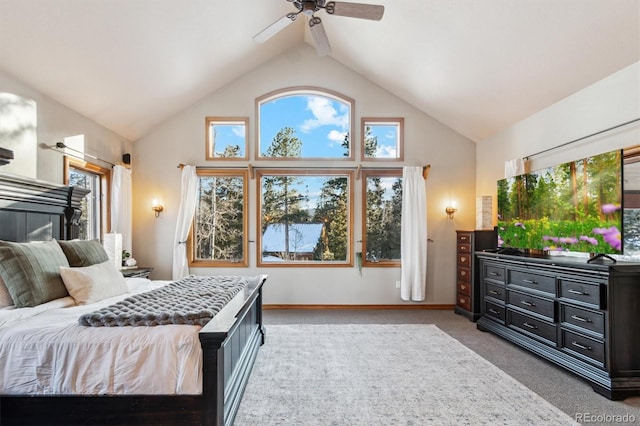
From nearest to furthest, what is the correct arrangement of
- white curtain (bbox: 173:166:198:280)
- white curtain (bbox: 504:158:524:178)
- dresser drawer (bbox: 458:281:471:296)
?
white curtain (bbox: 504:158:524:178)
dresser drawer (bbox: 458:281:471:296)
white curtain (bbox: 173:166:198:280)

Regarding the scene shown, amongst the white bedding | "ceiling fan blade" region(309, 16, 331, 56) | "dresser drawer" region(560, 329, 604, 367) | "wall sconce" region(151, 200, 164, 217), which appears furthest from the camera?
"wall sconce" region(151, 200, 164, 217)

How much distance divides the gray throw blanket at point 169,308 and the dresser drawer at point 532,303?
2797mm

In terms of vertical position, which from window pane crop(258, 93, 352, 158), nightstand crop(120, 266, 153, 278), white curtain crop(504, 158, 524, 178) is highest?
window pane crop(258, 93, 352, 158)

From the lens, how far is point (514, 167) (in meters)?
4.17

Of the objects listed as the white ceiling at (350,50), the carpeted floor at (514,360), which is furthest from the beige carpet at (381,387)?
the white ceiling at (350,50)

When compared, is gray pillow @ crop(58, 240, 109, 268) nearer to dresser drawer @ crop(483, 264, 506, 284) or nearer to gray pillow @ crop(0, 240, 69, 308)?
gray pillow @ crop(0, 240, 69, 308)

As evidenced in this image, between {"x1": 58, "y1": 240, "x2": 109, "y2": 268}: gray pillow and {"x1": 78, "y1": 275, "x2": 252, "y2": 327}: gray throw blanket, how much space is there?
86cm

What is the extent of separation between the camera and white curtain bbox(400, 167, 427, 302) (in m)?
5.00

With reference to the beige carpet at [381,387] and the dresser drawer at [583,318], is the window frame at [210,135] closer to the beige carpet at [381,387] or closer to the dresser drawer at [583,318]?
the beige carpet at [381,387]

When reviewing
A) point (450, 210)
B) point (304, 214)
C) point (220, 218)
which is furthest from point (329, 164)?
point (450, 210)

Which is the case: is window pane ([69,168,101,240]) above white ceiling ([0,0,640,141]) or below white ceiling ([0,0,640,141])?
below

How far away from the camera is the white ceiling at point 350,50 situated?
108 inches

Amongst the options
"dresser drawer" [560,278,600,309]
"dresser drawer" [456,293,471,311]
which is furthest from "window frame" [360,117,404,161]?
"dresser drawer" [560,278,600,309]

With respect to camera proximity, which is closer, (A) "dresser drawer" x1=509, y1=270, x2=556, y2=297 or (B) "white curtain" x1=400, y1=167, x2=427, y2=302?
(A) "dresser drawer" x1=509, y1=270, x2=556, y2=297
